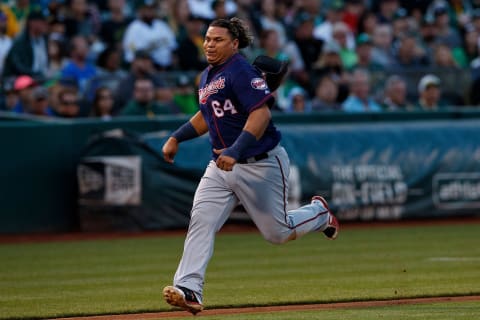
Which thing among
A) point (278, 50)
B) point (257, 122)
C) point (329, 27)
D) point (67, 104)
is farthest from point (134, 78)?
point (257, 122)

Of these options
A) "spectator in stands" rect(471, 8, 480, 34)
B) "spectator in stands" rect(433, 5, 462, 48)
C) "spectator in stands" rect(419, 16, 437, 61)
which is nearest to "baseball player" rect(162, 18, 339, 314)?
"spectator in stands" rect(419, 16, 437, 61)

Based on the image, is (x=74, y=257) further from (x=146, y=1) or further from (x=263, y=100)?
(x=146, y=1)

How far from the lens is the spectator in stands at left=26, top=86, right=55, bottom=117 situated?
1495 centimetres

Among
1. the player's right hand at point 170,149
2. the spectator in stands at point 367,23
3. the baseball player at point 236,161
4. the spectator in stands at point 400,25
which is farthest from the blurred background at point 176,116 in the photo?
the baseball player at point 236,161

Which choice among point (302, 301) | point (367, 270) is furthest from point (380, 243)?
point (302, 301)

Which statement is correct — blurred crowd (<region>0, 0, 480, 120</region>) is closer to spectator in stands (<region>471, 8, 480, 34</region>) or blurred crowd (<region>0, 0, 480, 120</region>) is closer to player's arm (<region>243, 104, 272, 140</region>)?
spectator in stands (<region>471, 8, 480, 34</region>)

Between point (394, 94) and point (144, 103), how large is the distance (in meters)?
4.33

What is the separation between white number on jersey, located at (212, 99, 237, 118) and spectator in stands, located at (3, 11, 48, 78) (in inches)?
351

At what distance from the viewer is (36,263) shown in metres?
11.1

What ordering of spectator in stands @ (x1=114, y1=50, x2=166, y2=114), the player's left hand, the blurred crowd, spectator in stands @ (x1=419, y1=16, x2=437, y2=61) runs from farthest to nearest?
spectator in stands @ (x1=419, y1=16, x2=437, y2=61) < spectator in stands @ (x1=114, y1=50, x2=166, y2=114) < the blurred crowd < the player's left hand

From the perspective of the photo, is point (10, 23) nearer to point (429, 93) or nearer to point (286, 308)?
point (429, 93)

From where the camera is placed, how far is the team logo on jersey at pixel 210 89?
7219 mm

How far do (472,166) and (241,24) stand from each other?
29.9 feet

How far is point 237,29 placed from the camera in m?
7.38
